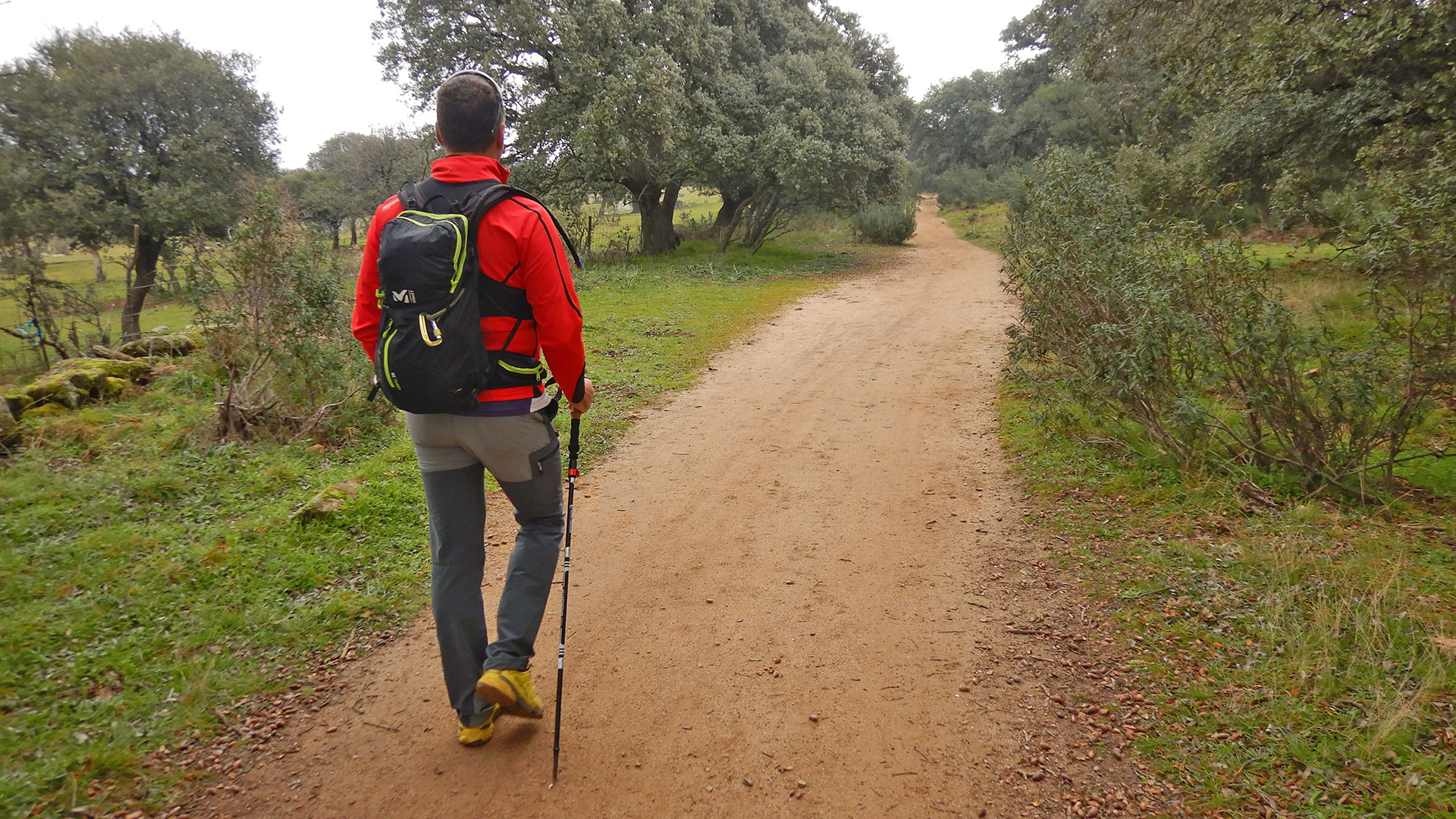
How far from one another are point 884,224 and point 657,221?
28.0 feet

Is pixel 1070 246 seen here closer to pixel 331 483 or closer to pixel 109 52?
pixel 331 483

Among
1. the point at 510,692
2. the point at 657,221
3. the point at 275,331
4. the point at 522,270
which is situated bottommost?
the point at 510,692

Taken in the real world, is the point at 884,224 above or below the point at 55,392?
above

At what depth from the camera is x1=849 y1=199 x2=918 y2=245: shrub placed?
2628 centimetres

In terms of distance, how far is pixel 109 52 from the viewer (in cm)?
1834

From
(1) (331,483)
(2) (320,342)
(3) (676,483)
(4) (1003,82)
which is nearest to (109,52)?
(2) (320,342)

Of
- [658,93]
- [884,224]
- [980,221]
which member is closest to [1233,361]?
[658,93]

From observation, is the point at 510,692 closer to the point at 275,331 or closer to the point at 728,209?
the point at 275,331

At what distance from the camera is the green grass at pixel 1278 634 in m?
2.58

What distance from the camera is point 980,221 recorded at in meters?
34.7

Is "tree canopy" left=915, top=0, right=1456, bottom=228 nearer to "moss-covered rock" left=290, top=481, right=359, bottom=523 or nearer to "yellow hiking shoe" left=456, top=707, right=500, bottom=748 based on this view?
"yellow hiking shoe" left=456, top=707, right=500, bottom=748

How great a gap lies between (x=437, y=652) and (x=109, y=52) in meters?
22.0

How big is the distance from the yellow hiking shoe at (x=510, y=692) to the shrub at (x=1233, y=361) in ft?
14.0

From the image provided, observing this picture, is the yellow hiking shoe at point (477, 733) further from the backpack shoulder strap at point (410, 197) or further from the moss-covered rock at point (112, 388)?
the moss-covered rock at point (112, 388)
